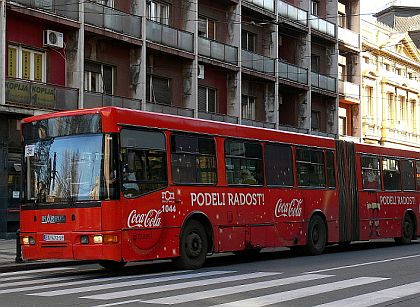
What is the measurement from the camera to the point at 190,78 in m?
33.7

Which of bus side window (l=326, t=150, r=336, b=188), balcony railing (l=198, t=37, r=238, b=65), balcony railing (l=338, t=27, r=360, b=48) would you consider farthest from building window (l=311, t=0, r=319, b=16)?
bus side window (l=326, t=150, r=336, b=188)

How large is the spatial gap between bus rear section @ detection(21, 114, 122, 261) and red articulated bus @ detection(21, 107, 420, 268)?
2cm

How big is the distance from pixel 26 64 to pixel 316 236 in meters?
12.5

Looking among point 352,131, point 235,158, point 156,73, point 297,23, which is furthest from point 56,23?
point 352,131

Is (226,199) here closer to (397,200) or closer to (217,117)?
(397,200)

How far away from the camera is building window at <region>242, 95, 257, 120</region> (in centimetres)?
3931

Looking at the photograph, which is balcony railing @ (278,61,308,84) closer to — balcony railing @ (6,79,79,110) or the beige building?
the beige building

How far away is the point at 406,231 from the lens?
81.1 feet

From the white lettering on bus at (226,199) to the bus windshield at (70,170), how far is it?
249 centimetres

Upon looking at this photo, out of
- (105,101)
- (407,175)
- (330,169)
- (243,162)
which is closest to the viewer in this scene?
(243,162)

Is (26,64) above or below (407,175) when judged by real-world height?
above

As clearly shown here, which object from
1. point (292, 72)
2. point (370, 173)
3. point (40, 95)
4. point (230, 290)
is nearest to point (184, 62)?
point (40, 95)

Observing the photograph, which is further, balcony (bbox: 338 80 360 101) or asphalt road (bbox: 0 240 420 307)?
balcony (bbox: 338 80 360 101)

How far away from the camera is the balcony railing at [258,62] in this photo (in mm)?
37469
